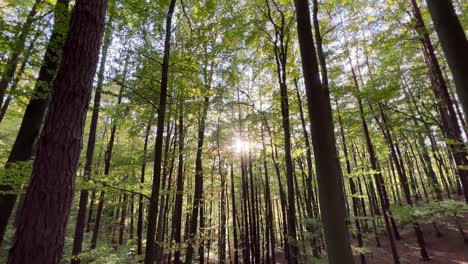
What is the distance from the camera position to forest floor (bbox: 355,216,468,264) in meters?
14.4

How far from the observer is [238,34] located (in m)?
9.10

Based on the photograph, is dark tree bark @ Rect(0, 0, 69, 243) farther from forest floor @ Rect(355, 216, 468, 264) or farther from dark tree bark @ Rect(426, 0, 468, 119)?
forest floor @ Rect(355, 216, 468, 264)

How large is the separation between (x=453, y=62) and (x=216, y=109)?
10228 mm

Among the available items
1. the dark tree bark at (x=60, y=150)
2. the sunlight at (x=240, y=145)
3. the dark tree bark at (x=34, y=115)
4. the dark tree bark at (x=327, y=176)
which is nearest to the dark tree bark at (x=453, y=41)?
the dark tree bark at (x=327, y=176)

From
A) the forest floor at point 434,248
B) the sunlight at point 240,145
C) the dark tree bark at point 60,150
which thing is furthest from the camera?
the sunlight at point 240,145

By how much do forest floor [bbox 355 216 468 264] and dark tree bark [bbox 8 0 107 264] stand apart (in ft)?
59.3

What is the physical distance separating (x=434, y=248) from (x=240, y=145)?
1473cm

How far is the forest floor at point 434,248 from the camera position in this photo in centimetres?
1444

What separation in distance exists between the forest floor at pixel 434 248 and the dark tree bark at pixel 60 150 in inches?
712

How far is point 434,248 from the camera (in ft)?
53.8

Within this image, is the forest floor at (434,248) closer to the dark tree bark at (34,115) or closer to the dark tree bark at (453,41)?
the dark tree bark at (453,41)

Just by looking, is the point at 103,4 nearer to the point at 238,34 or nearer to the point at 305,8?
the point at 305,8

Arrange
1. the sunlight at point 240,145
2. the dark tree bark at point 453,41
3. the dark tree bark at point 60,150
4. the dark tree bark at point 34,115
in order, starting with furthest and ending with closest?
the sunlight at point 240,145
the dark tree bark at point 34,115
the dark tree bark at point 60,150
the dark tree bark at point 453,41

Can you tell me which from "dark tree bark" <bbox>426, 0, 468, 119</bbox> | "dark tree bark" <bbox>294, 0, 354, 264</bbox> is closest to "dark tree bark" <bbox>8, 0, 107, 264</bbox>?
"dark tree bark" <bbox>294, 0, 354, 264</bbox>
